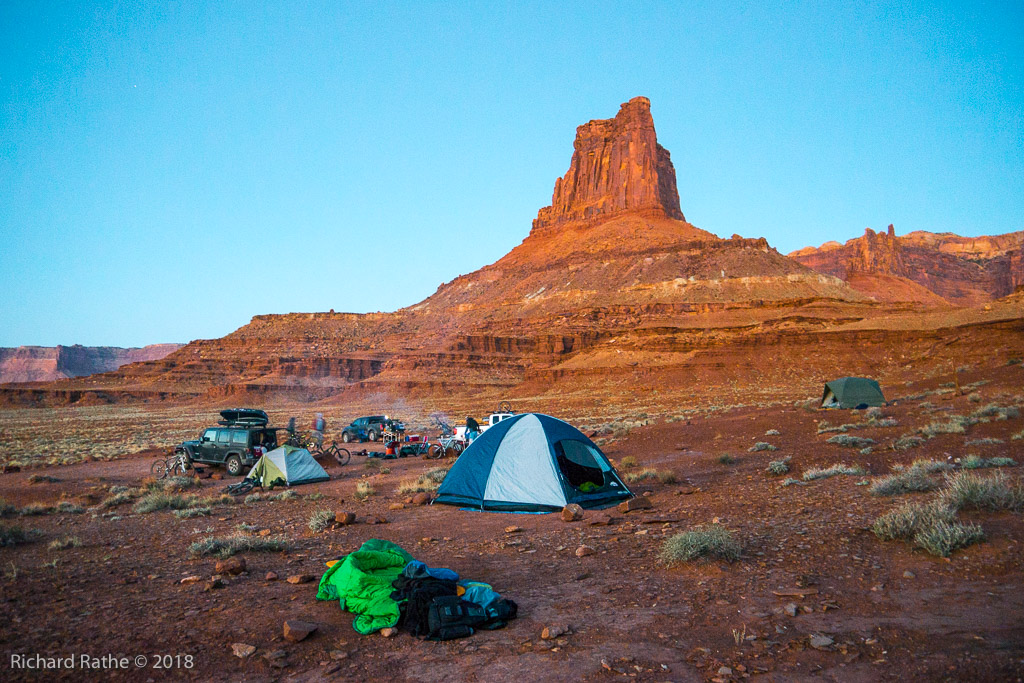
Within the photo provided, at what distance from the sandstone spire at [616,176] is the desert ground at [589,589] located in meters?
122

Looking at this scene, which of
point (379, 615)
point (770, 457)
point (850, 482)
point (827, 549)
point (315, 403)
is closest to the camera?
point (379, 615)

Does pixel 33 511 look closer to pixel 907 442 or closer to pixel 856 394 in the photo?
pixel 907 442

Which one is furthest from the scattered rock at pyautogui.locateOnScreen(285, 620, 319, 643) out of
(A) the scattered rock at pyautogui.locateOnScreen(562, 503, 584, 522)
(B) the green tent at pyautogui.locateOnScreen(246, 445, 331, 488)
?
(B) the green tent at pyautogui.locateOnScreen(246, 445, 331, 488)

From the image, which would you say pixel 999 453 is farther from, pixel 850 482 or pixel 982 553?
pixel 982 553

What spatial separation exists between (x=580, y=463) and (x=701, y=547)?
5.08 m

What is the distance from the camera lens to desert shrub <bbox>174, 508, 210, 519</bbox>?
437 inches

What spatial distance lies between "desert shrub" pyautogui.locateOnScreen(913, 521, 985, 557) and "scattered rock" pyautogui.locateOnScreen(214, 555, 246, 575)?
768 cm

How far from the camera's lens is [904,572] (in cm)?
594

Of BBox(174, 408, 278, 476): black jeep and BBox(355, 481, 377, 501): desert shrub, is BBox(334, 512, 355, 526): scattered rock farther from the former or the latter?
BBox(174, 408, 278, 476): black jeep

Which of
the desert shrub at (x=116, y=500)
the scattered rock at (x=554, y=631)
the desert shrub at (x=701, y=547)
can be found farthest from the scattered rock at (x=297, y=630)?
the desert shrub at (x=116, y=500)

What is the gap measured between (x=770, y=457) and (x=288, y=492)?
11603 mm

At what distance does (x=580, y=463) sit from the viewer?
1180 cm

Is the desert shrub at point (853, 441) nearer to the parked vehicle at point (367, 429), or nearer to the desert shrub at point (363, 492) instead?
the desert shrub at point (363, 492)

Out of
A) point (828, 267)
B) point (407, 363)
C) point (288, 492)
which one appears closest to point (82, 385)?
point (407, 363)
